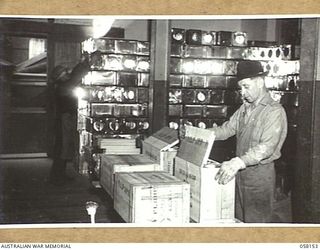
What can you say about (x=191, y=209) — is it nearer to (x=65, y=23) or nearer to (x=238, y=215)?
(x=238, y=215)

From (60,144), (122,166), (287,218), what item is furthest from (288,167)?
(122,166)

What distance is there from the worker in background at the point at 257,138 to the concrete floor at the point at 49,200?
0.21 meters

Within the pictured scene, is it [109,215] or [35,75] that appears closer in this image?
[109,215]

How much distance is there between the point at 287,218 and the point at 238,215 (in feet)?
1.71

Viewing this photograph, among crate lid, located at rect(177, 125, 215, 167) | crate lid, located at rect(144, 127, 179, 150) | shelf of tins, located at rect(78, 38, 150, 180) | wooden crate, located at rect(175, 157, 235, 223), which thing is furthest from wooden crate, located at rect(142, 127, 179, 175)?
shelf of tins, located at rect(78, 38, 150, 180)

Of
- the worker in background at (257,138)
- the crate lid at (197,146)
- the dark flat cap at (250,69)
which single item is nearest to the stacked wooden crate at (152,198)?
the crate lid at (197,146)

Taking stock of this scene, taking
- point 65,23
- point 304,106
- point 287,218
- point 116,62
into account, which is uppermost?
point 65,23

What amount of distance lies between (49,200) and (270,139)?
7.98 ft

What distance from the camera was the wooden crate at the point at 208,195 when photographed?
5.83 feet

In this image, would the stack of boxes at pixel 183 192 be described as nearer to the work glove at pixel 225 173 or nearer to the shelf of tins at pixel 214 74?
the work glove at pixel 225 173

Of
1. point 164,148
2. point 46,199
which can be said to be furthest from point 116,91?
point 164,148

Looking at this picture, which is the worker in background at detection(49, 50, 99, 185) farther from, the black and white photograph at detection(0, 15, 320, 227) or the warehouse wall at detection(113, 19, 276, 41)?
the warehouse wall at detection(113, 19, 276, 41)

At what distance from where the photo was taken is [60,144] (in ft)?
14.8

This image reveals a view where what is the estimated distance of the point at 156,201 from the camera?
1.71m
